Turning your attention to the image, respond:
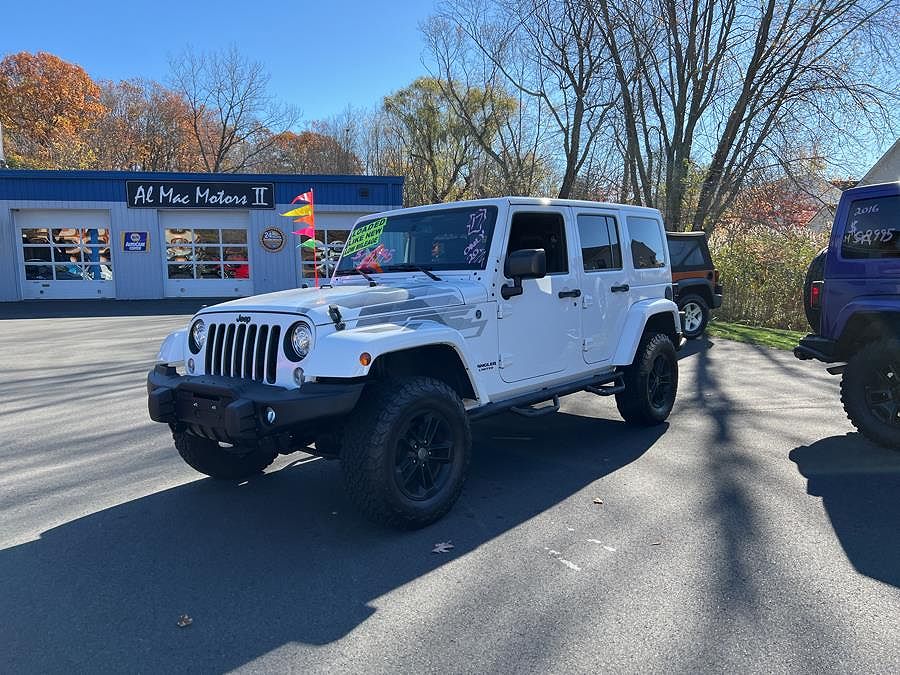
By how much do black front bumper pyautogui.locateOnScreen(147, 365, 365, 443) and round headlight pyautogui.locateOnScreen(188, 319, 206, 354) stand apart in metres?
0.46

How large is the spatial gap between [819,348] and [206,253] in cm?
2079

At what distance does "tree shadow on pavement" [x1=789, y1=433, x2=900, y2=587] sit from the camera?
3.34 meters

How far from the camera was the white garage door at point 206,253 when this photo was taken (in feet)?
71.9

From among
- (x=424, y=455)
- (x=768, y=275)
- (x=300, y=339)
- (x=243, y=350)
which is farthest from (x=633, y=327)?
(x=768, y=275)

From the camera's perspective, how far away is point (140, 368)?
941 centimetres

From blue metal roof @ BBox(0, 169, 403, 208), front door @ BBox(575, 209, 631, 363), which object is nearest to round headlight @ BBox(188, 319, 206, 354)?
front door @ BBox(575, 209, 631, 363)

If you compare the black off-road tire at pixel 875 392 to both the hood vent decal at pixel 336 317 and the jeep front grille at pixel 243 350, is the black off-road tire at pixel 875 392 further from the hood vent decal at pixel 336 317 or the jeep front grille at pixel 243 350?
the jeep front grille at pixel 243 350

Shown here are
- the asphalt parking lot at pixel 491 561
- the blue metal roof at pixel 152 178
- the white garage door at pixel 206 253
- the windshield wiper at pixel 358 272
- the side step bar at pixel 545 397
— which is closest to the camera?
the asphalt parking lot at pixel 491 561

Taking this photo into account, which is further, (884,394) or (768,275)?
(768,275)

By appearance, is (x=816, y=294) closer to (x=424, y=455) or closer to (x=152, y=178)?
(x=424, y=455)

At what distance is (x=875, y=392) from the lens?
199 inches

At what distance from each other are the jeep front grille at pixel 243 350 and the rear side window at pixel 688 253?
9.30m

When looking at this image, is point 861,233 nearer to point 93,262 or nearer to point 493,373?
point 493,373

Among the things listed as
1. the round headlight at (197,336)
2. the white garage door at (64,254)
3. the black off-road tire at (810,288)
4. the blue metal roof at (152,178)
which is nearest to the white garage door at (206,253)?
the blue metal roof at (152,178)
